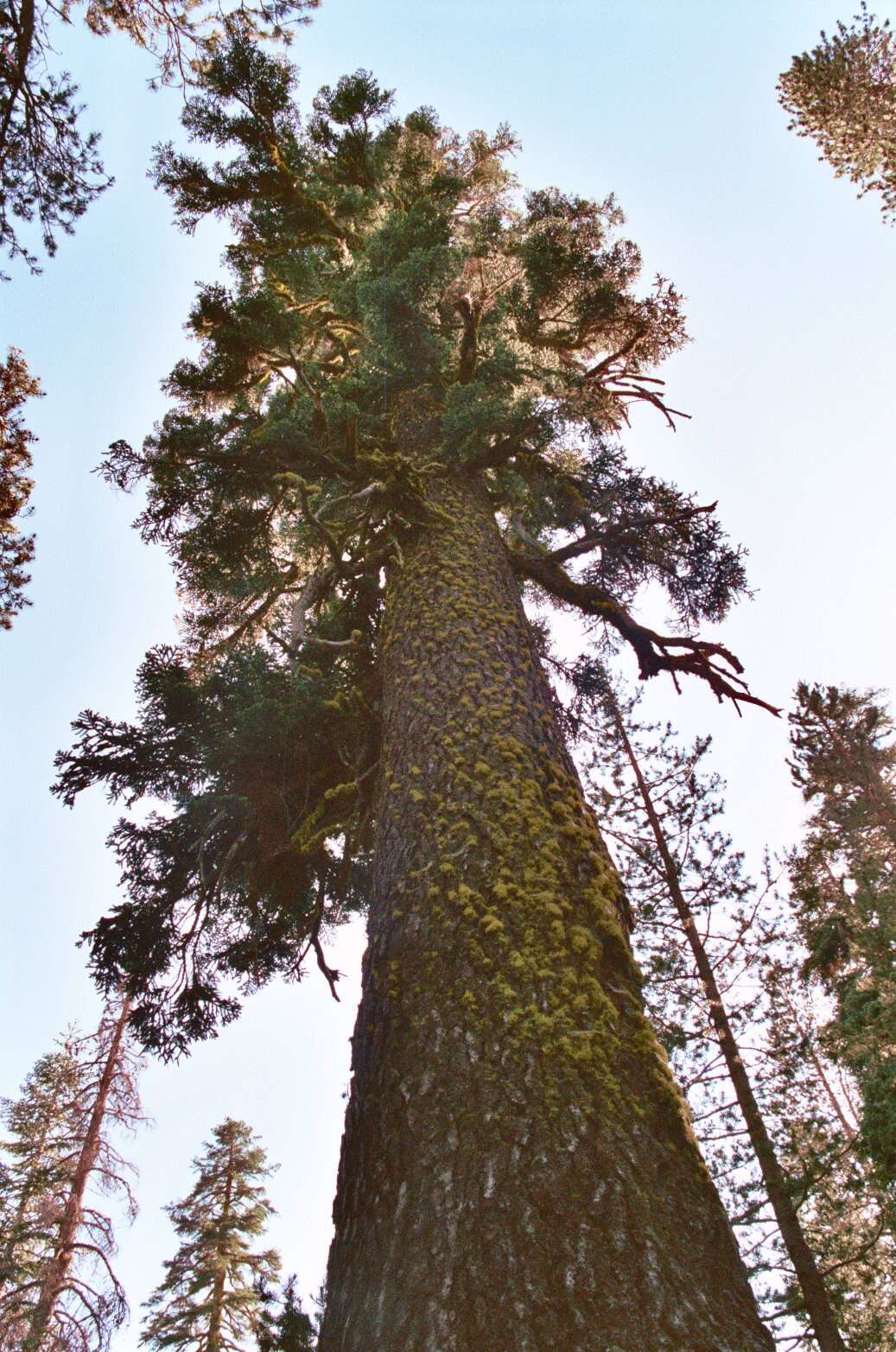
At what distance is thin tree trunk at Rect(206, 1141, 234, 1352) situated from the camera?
58.3 ft

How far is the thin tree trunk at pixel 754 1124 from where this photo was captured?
8.36 metres

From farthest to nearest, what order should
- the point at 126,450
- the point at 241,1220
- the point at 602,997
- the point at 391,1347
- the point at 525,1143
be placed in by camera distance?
the point at 241,1220, the point at 126,450, the point at 602,997, the point at 525,1143, the point at 391,1347

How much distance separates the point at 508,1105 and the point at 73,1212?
14.9 m

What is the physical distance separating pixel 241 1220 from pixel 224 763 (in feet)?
65.9

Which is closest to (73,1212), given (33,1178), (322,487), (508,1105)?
(33,1178)

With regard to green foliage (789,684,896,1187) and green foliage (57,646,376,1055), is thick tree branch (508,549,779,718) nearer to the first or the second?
green foliage (57,646,376,1055)

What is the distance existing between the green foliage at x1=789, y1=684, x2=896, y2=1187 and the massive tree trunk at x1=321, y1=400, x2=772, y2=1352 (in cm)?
1001

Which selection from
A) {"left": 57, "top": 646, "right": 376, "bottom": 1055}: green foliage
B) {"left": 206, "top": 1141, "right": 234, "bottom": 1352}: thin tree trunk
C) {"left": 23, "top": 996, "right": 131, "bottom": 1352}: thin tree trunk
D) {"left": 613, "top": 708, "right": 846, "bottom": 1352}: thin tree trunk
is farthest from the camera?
{"left": 206, "top": 1141, "right": 234, "bottom": 1352}: thin tree trunk

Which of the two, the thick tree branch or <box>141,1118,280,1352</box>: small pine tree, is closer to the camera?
the thick tree branch

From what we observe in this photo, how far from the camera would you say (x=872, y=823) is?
15.2 metres

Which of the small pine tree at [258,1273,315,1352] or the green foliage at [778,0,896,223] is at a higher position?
the green foliage at [778,0,896,223]

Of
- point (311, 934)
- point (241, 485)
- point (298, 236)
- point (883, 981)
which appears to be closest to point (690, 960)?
point (883, 981)

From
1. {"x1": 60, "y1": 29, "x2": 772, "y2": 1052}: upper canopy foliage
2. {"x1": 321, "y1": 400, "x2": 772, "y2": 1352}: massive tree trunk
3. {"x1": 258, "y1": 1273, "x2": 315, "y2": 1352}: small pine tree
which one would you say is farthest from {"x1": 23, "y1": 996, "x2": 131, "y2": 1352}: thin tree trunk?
{"x1": 321, "y1": 400, "x2": 772, "y2": 1352}: massive tree trunk

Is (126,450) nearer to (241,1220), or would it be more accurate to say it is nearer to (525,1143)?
(525,1143)
